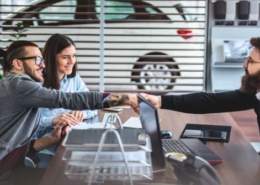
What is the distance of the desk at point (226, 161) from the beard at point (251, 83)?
8.7 inches

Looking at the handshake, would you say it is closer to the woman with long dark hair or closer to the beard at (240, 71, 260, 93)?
the beard at (240, 71, 260, 93)

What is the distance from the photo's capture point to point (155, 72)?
6480 millimetres

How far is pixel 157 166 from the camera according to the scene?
2.02 meters

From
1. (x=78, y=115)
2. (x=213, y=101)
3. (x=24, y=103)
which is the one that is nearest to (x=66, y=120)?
(x=78, y=115)

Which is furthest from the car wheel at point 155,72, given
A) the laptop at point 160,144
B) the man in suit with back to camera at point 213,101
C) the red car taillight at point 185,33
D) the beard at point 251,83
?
the laptop at point 160,144

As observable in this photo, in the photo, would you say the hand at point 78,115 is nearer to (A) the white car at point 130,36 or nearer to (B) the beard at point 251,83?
(B) the beard at point 251,83

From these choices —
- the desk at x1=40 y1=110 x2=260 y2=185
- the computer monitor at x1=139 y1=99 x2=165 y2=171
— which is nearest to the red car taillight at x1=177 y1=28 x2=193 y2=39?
the desk at x1=40 y1=110 x2=260 y2=185

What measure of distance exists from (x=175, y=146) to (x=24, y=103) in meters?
0.72

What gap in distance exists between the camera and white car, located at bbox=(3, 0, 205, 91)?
20.4 feet

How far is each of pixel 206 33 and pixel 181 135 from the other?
143 inches

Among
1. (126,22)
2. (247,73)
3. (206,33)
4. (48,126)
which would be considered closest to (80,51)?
(126,22)

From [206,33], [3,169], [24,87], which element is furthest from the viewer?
[206,33]

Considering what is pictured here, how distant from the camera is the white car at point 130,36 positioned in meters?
6.22

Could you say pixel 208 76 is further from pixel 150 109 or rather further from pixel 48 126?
pixel 150 109
